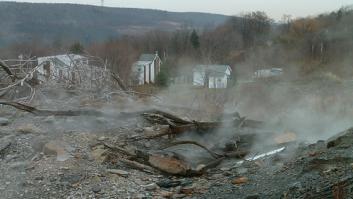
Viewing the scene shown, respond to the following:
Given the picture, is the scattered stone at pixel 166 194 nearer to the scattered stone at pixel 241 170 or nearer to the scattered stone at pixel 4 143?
the scattered stone at pixel 241 170

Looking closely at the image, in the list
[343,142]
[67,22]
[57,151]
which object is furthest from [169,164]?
[67,22]

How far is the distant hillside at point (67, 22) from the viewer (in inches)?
2491

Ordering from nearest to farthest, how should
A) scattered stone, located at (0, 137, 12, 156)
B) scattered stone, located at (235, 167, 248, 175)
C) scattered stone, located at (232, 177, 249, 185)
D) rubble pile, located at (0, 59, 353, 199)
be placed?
1. rubble pile, located at (0, 59, 353, 199)
2. scattered stone, located at (232, 177, 249, 185)
3. scattered stone, located at (235, 167, 248, 175)
4. scattered stone, located at (0, 137, 12, 156)

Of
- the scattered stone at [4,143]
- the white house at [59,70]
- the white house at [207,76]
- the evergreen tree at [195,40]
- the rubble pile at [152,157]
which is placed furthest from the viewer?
the evergreen tree at [195,40]

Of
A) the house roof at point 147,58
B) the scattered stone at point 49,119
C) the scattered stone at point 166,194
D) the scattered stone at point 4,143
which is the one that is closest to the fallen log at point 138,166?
the scattered stone at point 166,194

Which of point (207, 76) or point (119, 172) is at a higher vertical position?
point (207, 76)

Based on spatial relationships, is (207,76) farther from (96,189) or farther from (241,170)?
(96,189)

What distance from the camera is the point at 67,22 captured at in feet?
239

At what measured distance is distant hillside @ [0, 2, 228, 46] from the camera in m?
63.3

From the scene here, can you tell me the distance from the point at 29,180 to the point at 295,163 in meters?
2.97

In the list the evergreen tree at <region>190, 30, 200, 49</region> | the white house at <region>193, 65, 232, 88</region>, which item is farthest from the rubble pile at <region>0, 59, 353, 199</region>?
the evergreen tree at <region>190, 30, 200, 49</region>

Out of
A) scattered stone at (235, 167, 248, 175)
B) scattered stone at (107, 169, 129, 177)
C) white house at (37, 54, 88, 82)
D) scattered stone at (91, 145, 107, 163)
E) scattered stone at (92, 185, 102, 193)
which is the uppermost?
white house at (37, 54, 88, 82)

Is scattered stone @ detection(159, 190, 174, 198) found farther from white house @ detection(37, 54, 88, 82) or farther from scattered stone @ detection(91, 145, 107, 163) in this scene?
white house @ detection(37, 54, 88, 82)

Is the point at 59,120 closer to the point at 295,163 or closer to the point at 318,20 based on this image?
the point at 295,163
